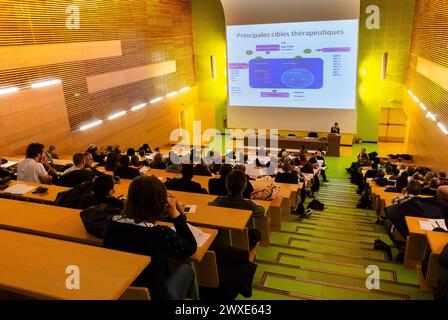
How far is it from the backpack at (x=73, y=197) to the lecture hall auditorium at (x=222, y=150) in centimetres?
5

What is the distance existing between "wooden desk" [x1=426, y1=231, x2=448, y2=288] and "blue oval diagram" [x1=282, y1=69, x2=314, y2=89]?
34.6 ft

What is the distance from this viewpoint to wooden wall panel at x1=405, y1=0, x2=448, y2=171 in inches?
342

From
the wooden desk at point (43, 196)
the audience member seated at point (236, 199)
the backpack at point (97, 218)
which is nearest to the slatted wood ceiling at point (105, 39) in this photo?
the wooden desk at point (43, 196)

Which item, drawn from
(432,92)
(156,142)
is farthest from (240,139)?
(432,92)

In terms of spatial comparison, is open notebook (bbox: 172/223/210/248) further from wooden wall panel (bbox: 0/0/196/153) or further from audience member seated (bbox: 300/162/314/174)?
audience member seated (bbox: 300/162/314/174)

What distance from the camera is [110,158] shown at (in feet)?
23.6

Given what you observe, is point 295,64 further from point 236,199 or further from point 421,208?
point 236,199

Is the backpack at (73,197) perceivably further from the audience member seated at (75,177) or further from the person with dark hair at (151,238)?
the person with dark hair at (151,238)

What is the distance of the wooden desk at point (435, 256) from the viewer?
10.7ft

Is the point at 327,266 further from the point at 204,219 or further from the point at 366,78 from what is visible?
the point at 366,78

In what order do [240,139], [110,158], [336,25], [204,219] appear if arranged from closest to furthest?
1. [204,219]
2. [110,158]
3. [336,25]
4. [240,139]

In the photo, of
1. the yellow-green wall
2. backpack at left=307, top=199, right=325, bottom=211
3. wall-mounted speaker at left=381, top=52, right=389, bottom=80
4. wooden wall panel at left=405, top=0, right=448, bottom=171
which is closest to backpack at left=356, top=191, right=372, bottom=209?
backpack at left=307, top=199, right=325, bottom=211
